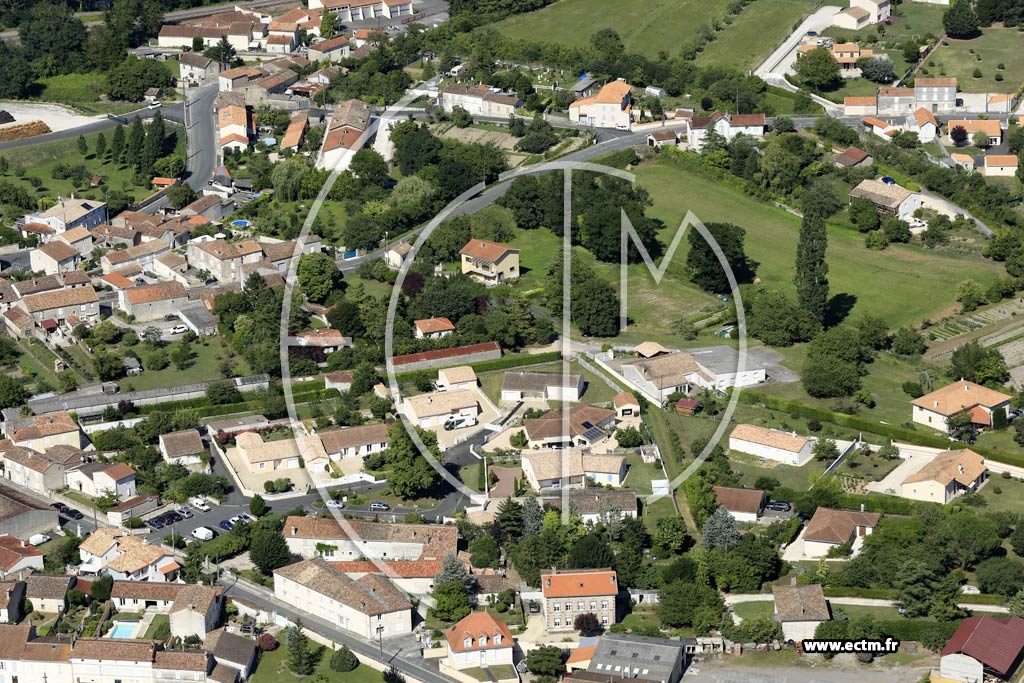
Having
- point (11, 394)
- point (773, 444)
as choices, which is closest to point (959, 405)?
point (773, 444)

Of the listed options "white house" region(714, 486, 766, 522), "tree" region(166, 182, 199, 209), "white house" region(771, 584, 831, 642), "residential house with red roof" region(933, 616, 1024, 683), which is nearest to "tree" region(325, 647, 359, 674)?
"white house" region(771, 584, 831, 642)

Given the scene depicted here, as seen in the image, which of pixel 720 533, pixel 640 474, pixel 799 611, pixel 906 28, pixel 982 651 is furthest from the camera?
pixel 906 28

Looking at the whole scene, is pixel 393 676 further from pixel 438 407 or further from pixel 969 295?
pixel 969 295

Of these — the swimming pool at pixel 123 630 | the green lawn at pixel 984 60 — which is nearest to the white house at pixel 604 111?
the green lawn at pixel 984 60

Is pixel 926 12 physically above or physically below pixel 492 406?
above

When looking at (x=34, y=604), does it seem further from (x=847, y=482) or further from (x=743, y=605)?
(x=847, y=482)

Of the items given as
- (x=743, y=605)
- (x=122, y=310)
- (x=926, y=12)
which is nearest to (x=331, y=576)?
(x=743, y=605)
